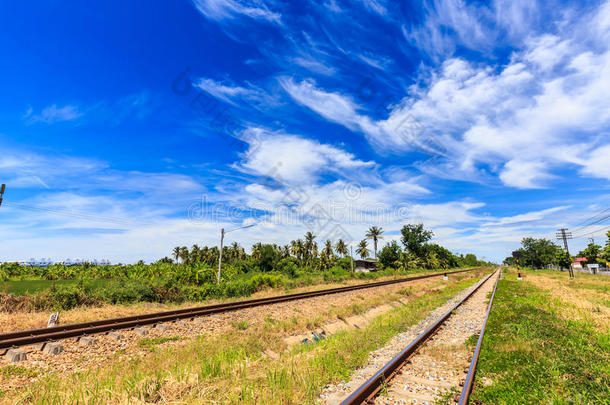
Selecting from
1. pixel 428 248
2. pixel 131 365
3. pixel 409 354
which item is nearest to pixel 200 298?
pixel 131 365

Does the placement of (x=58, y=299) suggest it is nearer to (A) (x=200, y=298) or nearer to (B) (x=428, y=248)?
(A) (x=200, y=298)

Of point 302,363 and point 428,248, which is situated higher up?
point 428,248

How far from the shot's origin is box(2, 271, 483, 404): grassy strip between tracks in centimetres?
521

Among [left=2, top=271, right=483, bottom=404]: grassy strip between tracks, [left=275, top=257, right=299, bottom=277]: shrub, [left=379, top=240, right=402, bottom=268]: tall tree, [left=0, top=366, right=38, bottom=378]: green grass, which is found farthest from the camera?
[left=379, top=240, right=402, bottom=268]: tall tree

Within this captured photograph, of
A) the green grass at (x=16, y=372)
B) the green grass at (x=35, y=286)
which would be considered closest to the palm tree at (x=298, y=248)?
the green grass at (x=35, y=286)

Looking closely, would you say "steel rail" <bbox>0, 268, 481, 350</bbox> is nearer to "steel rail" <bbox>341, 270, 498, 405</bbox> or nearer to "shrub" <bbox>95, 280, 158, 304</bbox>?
"shrub" <bbox>95, 280, 158, 304</bbox>

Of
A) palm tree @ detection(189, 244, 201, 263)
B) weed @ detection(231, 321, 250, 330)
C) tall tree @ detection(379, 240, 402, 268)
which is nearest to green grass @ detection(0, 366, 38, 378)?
weed @ detection(231, 321, 250, 330)

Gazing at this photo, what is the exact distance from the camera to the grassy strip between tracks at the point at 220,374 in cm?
521

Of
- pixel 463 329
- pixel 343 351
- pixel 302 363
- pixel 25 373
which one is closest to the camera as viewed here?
pixel 25 373

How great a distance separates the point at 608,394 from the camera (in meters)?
5.25

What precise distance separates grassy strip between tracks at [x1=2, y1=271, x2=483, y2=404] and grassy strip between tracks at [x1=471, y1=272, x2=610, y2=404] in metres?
3.04

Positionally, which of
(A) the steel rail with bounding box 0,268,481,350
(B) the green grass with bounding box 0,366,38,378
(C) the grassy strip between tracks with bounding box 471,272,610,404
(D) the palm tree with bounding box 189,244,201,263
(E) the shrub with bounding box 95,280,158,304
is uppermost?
(D) the palm tree with bounding box 189,244,201,263

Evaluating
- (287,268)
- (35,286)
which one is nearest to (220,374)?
(35,286)

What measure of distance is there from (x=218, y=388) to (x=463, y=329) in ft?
31.9
